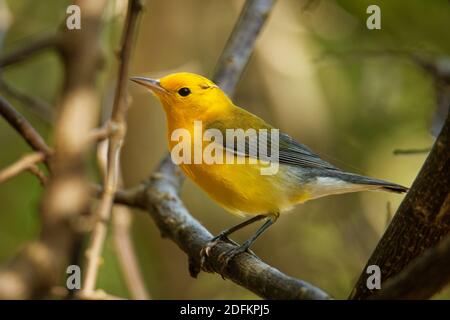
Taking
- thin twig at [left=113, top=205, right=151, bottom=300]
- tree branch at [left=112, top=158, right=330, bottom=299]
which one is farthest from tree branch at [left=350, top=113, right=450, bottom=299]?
thin twig at [left=113, top=205, right=151, bottom=300]

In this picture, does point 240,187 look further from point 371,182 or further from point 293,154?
point 371,182

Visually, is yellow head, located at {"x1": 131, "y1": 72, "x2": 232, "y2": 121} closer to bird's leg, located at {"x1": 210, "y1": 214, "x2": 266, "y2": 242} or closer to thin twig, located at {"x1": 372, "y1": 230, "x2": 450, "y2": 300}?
bird's leg, located at {"x1": 210, "y1": 214, "x2": 266, "y2": 242}

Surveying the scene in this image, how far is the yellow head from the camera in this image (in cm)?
409

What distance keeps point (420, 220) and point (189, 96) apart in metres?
1.98

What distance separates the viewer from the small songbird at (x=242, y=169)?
3703 millimetres

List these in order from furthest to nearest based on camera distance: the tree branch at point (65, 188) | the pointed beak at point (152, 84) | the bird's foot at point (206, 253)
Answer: the pointed beak at point (152, 84), the bird's foot at point (206, 253), the tree branch at point (65, 188)

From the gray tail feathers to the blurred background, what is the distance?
Result: 1265mm

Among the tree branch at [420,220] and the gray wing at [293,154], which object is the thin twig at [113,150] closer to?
the tree branch at [420,220]

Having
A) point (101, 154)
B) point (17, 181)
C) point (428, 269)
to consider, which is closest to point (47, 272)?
point (428, 269)

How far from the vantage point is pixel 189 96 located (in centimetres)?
413

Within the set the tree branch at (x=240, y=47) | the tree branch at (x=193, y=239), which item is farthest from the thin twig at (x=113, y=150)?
the tree branch at (x=240, y=47)

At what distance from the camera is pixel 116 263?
19.3 ft

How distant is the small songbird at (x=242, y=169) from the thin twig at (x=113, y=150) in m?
0.92

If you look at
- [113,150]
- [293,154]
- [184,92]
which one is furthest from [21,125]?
[293,154]
